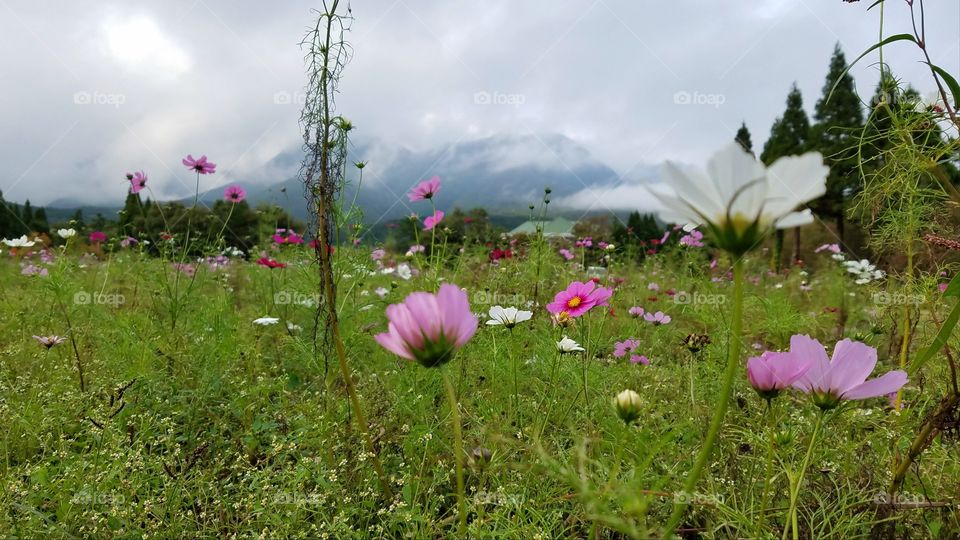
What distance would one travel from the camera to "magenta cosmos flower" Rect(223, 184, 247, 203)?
2891 millimetres

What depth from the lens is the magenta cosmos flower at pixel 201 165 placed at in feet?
8.06

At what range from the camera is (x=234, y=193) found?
2943 millimetres

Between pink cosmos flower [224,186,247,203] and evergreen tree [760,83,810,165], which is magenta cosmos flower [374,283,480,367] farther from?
evergreen tree [760,83,810,165]

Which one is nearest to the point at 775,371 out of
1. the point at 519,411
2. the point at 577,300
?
the point at 577,300

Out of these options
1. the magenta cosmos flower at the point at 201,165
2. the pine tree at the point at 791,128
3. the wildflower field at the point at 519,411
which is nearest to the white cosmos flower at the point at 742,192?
the wildflower field at the point at 519,411

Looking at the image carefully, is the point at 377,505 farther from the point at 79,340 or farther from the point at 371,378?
the point at 79,340

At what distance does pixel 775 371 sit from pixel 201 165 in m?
2.61

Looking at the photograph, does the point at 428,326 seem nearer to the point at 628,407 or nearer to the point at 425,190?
the point at 628,407

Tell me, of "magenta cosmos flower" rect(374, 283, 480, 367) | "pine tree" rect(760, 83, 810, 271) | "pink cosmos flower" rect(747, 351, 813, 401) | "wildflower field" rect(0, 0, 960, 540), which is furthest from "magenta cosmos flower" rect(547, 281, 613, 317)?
"pine tree" rect(760, 83, 810, 271)

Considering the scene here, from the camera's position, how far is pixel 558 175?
2950 inches

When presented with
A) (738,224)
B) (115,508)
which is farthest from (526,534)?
(115,508)

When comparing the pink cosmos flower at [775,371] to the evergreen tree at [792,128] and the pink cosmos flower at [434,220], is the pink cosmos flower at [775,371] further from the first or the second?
the evergreen tree at [792,128]

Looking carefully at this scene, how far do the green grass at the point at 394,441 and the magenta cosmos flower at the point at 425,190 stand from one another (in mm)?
308

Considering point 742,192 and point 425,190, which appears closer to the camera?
point 742,192
